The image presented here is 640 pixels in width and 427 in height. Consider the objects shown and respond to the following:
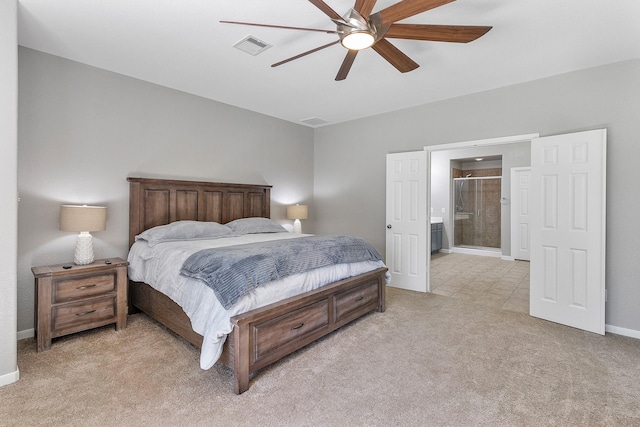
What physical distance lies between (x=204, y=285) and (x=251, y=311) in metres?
0.41

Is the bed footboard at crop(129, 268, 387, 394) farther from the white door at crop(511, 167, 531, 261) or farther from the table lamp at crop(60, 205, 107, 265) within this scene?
the white door at crop(511, 167, 531, 261)

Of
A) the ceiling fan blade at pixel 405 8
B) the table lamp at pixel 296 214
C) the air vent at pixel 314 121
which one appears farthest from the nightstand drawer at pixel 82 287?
the air vent at pixel 314 121

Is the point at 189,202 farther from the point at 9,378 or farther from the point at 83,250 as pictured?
the point at 9,378

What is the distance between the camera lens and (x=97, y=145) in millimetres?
3348

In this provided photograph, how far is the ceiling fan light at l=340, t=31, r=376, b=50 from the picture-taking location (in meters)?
1.99

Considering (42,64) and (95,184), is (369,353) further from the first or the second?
(42,64)

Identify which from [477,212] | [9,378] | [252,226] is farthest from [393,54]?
[477,212]

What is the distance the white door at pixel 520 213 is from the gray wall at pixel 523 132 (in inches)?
140

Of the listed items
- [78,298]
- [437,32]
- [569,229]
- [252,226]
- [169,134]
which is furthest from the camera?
[252,226]

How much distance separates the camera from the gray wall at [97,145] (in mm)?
2945

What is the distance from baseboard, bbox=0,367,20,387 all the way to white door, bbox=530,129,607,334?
4.66 m

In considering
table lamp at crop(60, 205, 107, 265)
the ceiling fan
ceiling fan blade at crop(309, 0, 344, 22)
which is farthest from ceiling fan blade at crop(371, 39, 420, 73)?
table lamp at crop(60, 205, 107, 265)

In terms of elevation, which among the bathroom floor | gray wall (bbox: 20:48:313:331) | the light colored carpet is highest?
gray wall (bbox: 20:48:313:331)

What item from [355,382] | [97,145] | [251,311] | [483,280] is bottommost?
[355,382]
